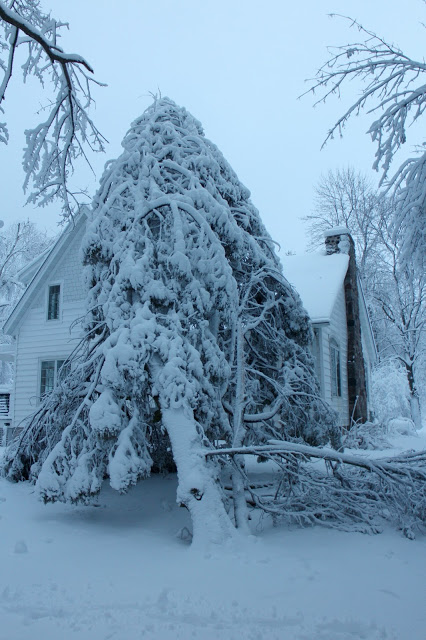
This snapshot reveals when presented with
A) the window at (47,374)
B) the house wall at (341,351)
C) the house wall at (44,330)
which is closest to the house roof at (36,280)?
the house wall at (44,330)

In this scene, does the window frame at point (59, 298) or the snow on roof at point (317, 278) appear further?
the window frame at point (59, 298)

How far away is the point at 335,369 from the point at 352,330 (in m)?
2.37

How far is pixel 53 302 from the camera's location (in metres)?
15.5

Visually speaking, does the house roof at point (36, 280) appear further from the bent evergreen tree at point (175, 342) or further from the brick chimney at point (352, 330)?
the brick chimney at point (352, 330)

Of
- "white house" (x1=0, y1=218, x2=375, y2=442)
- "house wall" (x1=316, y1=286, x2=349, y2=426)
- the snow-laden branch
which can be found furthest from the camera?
"white house" (x1=0, y1=218, x2=375, y2=442)

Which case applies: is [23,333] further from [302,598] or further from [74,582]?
[302,598]

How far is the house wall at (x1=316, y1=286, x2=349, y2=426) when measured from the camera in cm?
1360

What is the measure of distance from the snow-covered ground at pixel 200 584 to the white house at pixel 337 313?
8274mm

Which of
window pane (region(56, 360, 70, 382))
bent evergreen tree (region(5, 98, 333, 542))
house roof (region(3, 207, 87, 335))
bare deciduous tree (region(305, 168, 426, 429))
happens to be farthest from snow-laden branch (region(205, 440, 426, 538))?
bare deciduous tree (region(305, 168, 426, 429))

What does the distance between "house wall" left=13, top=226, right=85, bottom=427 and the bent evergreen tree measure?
7.54 metres

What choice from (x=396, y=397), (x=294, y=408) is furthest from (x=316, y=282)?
(x=396, y=397)

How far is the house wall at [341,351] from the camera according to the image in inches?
535

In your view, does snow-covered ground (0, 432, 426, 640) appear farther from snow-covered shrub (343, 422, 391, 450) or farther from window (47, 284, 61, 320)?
window (47, 284, 61, 320)

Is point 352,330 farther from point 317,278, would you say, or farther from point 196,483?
point 196,483
